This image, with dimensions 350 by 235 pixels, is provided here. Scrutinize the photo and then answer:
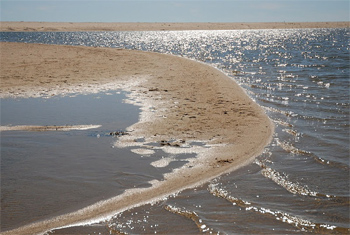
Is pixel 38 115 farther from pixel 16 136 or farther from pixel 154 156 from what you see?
pixel 154 156

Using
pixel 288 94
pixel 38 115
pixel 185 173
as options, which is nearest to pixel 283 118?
pixel 288 94

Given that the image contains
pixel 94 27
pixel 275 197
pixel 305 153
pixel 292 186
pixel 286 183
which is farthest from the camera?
pixel 94 27

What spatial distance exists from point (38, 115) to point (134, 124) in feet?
8.84

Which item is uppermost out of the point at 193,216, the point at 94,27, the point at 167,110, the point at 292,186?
the point at 94,27

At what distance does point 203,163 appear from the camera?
6.11m

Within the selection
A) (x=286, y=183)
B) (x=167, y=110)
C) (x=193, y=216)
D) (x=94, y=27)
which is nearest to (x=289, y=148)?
(x=286, y=183)

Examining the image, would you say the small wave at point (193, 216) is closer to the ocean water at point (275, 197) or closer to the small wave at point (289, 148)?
the ocean water at point (275, 197)

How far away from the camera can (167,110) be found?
9797mm

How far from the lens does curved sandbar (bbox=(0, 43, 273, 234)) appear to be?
505 centimetres

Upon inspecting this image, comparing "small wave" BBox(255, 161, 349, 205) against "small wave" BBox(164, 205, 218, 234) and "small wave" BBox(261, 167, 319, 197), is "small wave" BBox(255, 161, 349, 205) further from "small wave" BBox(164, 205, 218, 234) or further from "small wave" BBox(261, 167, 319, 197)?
"small wave" BBox(164, 205, 218, 234)

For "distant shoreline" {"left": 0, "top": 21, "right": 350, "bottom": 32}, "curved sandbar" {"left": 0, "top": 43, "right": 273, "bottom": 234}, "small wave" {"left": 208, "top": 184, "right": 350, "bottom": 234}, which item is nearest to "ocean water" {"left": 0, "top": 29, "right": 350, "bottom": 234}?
"small wave" {"left": 208, "top": 184, "right": 350, "bottom": 234}

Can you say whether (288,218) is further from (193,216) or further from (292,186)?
(193,216)

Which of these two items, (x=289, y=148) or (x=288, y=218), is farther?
(x=289, y=148)

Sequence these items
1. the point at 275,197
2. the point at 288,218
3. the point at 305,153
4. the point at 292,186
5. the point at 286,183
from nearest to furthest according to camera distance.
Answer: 1. the point at 288,218
2. the point at 275,197
3. the point at 292,186
4. the point at 286,183
5. the point at 305,153
